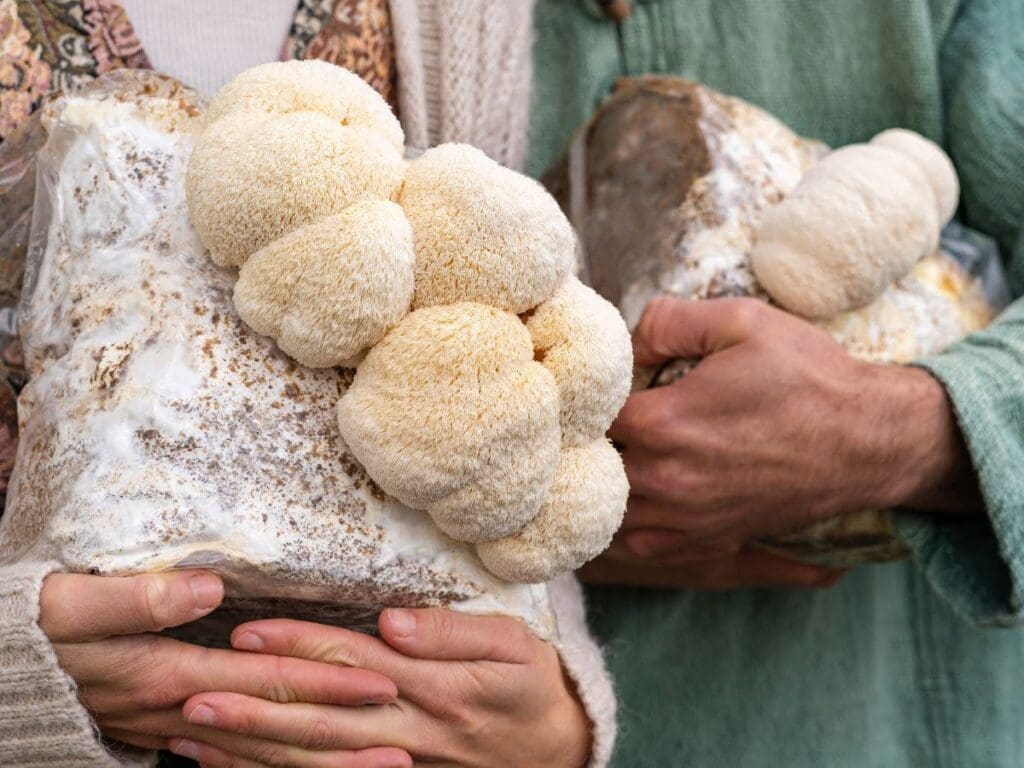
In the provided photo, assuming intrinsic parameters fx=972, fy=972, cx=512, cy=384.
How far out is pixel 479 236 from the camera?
0.59m

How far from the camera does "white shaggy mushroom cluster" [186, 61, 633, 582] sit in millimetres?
572

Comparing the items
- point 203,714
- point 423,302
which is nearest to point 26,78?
point 423,302

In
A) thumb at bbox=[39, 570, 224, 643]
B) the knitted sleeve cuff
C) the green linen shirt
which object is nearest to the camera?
thumb at bbox=[39, 570, 224, 643]

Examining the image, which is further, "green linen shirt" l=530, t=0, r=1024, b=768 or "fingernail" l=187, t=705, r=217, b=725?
"green linen shirt" l=530, t=0, r=1024, b=768

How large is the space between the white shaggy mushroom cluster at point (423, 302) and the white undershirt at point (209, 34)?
0.23 metres

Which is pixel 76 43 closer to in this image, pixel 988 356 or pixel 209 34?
pixel 209 34

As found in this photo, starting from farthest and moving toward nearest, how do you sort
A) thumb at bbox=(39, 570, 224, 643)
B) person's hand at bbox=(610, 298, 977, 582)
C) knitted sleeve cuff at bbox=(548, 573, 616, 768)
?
person's hand at bbox=(610, 298, 977, 582) → knitted sleeve cuff at bbox=(548, 573, 616, 768) → thumb at bbox=(39, 570, 224, 643)

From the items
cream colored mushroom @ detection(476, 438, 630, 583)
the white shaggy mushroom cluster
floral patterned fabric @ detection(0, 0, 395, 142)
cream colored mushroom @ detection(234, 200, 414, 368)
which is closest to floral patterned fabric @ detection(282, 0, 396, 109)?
floral patterned fabric @ detection(0, 0, 395, 142)

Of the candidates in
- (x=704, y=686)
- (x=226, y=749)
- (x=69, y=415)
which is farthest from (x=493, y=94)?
(x=704, y=686)

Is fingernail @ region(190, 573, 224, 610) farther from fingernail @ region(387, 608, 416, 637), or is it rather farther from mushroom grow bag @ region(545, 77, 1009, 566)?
mushroom grow bag @ region(545, 77, 1009, 566)

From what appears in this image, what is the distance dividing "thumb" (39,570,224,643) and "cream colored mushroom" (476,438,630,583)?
0.63ft

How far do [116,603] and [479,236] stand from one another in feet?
1.00

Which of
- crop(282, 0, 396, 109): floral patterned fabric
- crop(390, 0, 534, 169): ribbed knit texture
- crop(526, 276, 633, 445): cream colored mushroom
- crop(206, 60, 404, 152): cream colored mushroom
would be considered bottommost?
crop(526, 276, 633, 445): cream colored mushroom

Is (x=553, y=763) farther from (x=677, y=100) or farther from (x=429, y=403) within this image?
(x=677, y=100)
